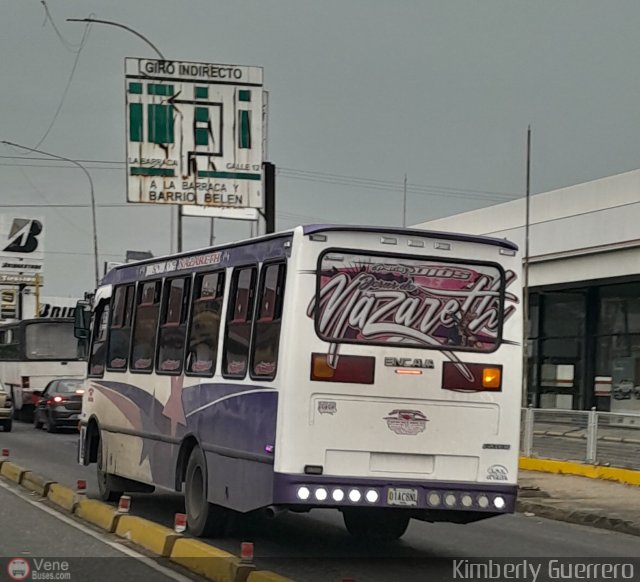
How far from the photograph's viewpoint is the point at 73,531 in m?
12.7

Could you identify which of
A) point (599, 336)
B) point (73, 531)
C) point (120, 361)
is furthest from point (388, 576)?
point (599, 336)

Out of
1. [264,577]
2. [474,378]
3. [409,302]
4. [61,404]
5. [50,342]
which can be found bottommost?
[61,404]

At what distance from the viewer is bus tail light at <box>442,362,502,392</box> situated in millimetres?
10945

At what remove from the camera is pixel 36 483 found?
16547mm

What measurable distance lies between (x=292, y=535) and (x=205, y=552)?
3282 millimetres

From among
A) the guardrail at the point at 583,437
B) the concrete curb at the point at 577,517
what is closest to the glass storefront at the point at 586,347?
the guardrail at the point at 583,437

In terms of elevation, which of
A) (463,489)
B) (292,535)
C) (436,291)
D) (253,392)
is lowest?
(292,535)

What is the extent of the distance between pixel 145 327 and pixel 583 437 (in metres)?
9.55

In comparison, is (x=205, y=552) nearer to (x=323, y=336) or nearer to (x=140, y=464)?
(x=323, y=336)

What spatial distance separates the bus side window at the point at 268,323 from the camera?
10891 mm

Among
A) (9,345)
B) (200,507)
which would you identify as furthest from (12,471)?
(9,345)

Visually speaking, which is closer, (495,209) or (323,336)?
(323,336)

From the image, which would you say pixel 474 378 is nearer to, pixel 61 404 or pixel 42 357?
pixel 61 404

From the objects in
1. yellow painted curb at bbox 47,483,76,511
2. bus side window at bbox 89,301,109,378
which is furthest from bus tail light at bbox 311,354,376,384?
bus side window at bbox 89,301,109,378
